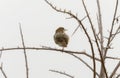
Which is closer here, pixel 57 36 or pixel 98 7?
pixel 98 7

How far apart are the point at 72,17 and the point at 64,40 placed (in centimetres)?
424

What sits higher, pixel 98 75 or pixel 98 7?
pixel 98 7

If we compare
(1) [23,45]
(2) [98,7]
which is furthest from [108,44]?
(1) [23,45]

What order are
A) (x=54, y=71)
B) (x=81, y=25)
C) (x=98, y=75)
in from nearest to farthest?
(x=81, y=25) → (x=98, y=75) → (x=54, y=71)

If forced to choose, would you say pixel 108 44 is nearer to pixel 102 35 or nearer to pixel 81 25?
pixel 102 35

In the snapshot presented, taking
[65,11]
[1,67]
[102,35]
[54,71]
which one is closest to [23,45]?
[1,67]

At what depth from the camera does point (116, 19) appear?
4590 mm

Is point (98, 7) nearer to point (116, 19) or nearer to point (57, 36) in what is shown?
point (116, 19)

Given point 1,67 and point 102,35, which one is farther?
point 102,35

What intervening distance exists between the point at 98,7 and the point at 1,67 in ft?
5.49

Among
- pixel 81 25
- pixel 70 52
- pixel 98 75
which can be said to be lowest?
pixel 98 75

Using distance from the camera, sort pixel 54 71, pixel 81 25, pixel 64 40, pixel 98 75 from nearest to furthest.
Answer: pixel 81 25, pixel 98 75, pixel 54 71, pixel 64 40

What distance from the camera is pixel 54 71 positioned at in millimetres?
5008

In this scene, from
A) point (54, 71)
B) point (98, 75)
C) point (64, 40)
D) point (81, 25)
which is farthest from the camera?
point (64, 40)
